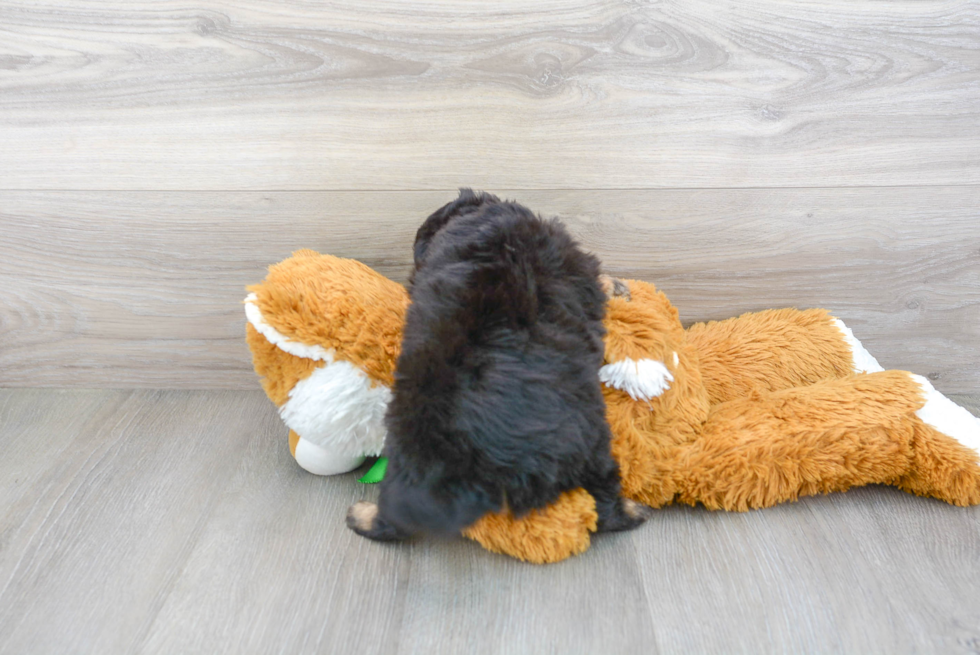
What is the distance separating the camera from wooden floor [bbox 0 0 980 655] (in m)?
0.63

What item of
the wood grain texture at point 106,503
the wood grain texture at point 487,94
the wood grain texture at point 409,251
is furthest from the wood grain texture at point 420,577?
the wood grain texture at point 487,94

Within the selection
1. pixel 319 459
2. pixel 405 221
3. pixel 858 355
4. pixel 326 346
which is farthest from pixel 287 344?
pixel 858 355

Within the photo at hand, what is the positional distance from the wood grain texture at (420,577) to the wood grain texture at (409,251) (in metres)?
0.26

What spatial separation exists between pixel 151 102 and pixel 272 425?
0.50m

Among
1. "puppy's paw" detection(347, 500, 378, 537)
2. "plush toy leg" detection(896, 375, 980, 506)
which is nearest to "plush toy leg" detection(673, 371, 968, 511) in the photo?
"plush toy leg" detection(896, 375, 980, 506)

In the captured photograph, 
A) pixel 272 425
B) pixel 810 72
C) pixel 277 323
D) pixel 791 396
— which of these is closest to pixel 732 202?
pixel 810 72

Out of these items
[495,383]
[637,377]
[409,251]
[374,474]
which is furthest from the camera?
[409,251]

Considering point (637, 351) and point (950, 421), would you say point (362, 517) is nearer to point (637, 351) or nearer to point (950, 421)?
point (637, 351)

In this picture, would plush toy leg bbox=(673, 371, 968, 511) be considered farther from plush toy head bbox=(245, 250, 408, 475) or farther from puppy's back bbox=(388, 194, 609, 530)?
plush toy head bbox=(245, 250, 408, 475)

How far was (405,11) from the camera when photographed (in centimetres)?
77

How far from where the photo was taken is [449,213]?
0.70m

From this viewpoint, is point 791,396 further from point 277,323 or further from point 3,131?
point 3,131

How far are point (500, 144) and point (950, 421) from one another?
2.22 ft

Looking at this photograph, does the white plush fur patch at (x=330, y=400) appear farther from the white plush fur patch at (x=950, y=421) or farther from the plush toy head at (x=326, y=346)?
the white plush fur patch at (x=950, y=421)
